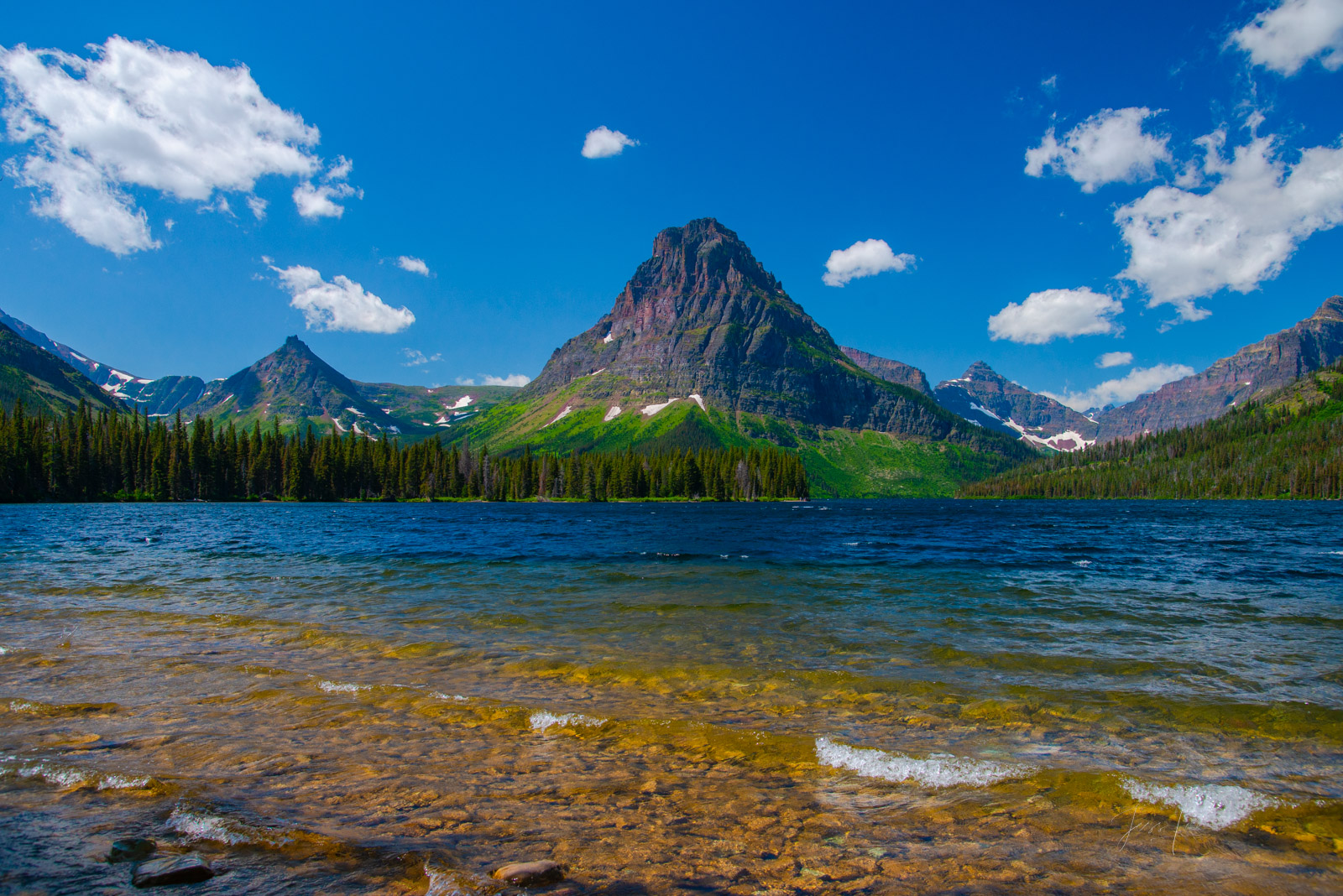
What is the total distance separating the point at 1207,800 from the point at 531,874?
881cm

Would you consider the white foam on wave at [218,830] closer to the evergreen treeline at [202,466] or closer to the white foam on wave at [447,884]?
the white foam on wave at [447,884]

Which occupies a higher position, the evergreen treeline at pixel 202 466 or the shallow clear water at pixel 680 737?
the evergreen treeline at pixel 202 466

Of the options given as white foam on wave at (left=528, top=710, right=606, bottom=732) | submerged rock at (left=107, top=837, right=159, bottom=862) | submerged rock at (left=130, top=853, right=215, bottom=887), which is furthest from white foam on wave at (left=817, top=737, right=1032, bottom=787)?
submerged rock at (left=107, top=837, right=159, bottom=862)

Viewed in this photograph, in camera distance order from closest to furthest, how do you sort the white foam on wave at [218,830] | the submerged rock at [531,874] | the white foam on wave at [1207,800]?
1. the submerged rock at [531,874]
2. the white foam on wave at [218,830]
3. the white foam on wave at [1207,800]

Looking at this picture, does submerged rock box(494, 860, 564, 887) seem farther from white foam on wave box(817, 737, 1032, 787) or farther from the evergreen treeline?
the evergreen treeline

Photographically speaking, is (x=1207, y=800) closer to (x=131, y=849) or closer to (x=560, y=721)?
(x=560, y=721)

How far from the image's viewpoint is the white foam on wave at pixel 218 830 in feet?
20.9

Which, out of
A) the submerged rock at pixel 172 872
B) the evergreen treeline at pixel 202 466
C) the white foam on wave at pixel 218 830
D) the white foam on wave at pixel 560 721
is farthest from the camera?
the evergreen treeline at pixel 202 466

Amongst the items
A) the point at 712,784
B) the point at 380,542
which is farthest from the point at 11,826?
the point at 380,542

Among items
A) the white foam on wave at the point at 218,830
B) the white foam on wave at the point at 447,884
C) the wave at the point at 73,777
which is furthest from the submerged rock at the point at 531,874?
the wave at the point at 73,777

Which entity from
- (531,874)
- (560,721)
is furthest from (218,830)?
(560,721)

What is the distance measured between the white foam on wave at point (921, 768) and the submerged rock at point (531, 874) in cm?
508

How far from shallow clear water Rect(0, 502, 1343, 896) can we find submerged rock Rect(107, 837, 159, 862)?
0.15 metres

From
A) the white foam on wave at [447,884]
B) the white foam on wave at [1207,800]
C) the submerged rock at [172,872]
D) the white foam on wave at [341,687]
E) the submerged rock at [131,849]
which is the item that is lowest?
the white foam on wave at [341,687]
